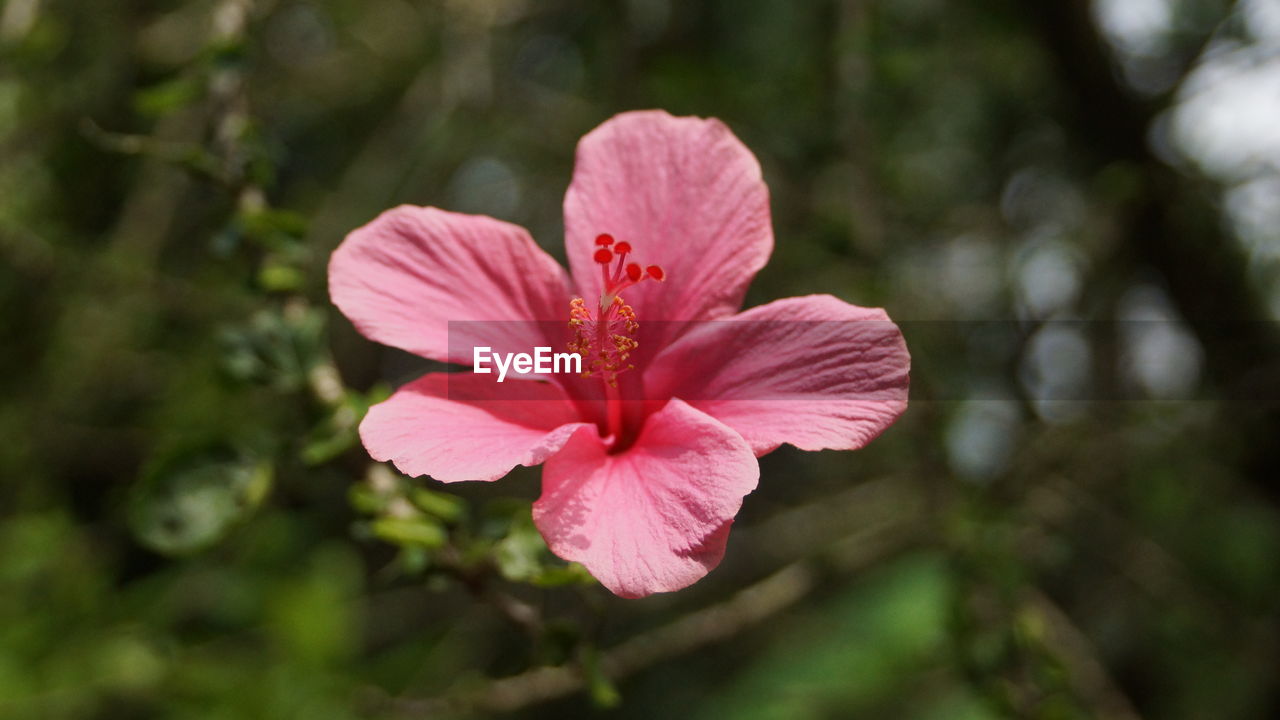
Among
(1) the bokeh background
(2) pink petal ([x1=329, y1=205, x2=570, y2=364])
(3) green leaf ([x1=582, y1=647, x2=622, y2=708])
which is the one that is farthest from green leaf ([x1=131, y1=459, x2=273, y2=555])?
(3) green leaf ([x1=582, y1=647, x2=622, y2=708])

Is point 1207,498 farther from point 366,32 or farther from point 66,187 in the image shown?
point 66,187

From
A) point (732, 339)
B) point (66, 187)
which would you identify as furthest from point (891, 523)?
point (66, 187)

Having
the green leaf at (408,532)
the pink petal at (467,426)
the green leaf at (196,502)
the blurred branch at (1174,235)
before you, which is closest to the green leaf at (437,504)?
the green leaf at (408,532)

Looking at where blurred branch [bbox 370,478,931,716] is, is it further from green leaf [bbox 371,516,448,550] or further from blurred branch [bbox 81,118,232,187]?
blurred branch [bbox 81,118,232,187]

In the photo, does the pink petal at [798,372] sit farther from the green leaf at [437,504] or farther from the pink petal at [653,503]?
the green leaf at [437,504]

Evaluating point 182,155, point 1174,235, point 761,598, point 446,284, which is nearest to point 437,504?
point 446,284

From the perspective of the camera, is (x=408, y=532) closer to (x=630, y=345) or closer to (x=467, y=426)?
(x=467, y=426)
